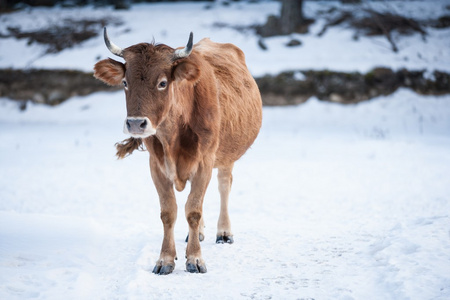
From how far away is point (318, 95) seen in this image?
1547 centimetres

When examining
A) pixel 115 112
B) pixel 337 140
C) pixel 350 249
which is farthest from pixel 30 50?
pixel 350 249

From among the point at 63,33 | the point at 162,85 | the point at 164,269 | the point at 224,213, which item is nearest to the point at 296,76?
the point at 63,33

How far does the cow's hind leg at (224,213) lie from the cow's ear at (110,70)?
78.8 inches

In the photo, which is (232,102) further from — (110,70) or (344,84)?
(344,84)

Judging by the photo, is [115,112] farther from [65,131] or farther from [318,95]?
[318,95]

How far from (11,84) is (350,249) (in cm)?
1431

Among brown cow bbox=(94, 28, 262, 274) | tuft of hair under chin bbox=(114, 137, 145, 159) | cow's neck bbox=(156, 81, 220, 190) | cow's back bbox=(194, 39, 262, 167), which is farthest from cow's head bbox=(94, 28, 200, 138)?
tuft of hair under chin bbox=(114, 137, 145, 159)

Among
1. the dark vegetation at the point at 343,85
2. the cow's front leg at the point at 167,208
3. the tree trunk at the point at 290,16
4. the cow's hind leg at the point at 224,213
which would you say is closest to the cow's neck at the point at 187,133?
the cow's front leg at the point at 167,208

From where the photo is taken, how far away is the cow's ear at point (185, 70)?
461cm

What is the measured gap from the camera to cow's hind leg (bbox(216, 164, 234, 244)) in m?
5.91

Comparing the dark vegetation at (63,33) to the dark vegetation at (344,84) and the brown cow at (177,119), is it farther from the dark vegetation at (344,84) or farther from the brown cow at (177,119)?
the brown cow at (177,119)

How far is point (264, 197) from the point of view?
847 centimetres

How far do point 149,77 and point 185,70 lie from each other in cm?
34

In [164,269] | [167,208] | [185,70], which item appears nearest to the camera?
[185,70]
